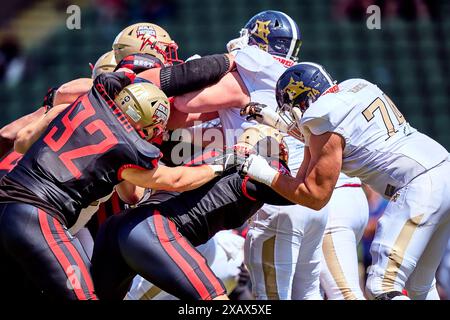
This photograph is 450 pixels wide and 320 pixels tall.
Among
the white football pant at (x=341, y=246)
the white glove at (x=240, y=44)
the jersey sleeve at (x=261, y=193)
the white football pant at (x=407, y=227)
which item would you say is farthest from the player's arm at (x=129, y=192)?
the white football pant at (x=407, y=227)

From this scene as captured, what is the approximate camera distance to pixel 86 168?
153 inches

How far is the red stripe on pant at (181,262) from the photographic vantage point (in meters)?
3.85

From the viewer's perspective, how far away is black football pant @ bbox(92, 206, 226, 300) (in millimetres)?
3859

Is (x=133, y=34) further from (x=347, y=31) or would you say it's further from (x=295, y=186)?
(x=347, y=31)

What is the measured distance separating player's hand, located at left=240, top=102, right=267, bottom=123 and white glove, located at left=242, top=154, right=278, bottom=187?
0.43m

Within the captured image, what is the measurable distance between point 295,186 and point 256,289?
2.78 ft

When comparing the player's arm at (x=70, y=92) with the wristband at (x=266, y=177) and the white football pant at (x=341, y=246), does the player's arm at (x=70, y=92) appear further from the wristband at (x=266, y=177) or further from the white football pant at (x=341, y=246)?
the white football pant at (x=341, y=246)

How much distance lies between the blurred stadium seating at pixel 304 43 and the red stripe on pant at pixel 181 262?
20.7 ft

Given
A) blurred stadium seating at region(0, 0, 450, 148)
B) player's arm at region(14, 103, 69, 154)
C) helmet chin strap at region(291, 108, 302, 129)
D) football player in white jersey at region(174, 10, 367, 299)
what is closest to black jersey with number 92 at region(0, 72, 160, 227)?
player's arm at region(14, 103, 69, 154)

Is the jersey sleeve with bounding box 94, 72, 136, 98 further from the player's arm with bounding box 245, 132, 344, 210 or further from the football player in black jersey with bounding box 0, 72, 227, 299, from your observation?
the player's arm with bounding box 245, 132, 344, 210

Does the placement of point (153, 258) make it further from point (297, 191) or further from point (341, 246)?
point (341, 246)
